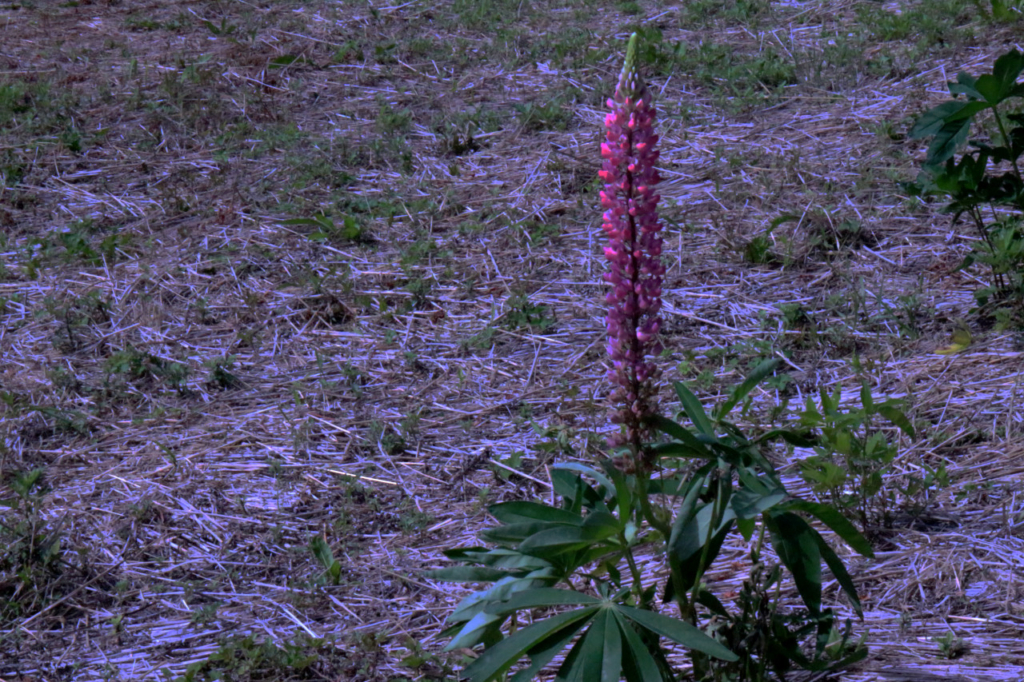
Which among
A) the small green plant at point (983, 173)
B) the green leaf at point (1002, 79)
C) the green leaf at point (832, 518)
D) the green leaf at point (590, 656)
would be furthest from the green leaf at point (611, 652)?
the green leaf at point (1002, 79)

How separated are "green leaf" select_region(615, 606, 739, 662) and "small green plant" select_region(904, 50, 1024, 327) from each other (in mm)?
1920

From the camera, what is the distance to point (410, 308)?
3666 mm

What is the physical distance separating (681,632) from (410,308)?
2383 mm

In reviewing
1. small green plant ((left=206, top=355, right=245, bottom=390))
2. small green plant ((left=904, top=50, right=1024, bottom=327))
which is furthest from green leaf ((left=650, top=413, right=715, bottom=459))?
small green plant ((left=206, top=355, right=245, bottom=390))

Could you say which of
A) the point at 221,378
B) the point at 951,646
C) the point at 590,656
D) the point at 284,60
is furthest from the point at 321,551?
the point at 284,60

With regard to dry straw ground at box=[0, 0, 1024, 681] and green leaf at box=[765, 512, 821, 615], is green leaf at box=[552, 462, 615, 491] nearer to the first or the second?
green leaf at box=[765, 512, 821, 615]

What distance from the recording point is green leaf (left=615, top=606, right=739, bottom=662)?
4.67 feet

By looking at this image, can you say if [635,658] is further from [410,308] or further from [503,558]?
[410,308]

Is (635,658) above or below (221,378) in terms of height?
above

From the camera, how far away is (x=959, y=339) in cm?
286

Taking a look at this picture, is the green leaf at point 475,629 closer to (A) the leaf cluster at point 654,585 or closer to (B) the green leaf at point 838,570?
(A) the leaf cluster at point 654,585

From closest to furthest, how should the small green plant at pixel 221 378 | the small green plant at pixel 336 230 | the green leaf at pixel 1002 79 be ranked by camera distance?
the green leaf at pixel 1002 79, the small green plant at pixel 221 378, the small green plant at pixel 336 230

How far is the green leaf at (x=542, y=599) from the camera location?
60.1 inches

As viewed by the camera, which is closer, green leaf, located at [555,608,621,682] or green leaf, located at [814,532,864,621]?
A: green leaf, located at [555,608,621,682]
